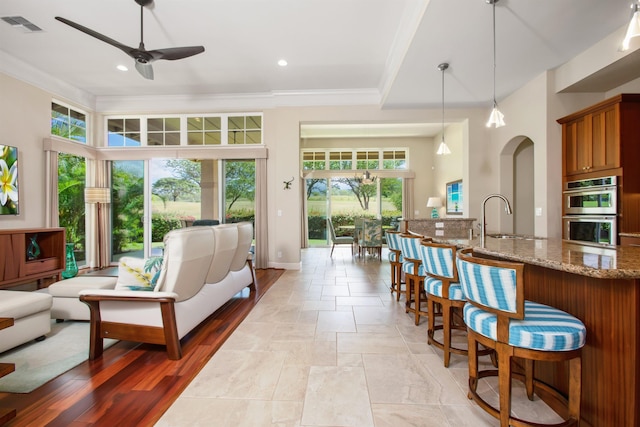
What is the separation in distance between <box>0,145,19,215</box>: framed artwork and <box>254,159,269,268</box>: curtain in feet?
11.8

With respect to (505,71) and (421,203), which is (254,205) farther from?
(421,203)

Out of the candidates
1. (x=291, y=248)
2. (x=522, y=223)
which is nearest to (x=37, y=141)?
(x=291, y=248)

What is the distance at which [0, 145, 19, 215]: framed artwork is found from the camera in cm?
398

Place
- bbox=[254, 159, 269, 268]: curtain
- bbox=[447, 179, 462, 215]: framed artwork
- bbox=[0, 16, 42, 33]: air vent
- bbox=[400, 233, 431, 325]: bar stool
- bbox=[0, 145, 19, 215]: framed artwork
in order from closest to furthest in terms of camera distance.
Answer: bbox=[400, 233, 431, 325]: bar stool < bbox=[0, 16, 42, 33]: air vent < bbox=[0, 145, 19, 215]: framed artwork < bbox=[254, 159, 269, 268]: curtain < bbox=[447, 179, 462, 215]: framed artwork

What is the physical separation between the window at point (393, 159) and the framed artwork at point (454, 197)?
1838mm

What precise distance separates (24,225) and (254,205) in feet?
11.8

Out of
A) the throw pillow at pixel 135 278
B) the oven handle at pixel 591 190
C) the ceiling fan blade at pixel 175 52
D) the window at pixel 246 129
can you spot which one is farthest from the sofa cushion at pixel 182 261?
the oven handle at pixel 591 190

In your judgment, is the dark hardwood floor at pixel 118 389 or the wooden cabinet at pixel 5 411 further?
the dark hardwood floor at pixel 118 389


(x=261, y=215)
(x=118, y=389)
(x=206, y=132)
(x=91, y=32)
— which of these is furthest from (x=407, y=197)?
(x=118, y=389)

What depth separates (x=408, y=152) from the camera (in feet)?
28.5

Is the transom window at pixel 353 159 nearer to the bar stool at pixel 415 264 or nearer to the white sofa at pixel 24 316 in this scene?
the bar stool at pixel 415 264

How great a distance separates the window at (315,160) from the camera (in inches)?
346

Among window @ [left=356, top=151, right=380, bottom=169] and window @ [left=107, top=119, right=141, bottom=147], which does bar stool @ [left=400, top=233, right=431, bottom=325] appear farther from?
window @ [left=356, top=151, right=380, bottom=169]

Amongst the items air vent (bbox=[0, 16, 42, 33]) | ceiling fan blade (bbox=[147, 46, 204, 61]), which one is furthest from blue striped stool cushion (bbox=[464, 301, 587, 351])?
air vent (bbox=[0, 16, 42, 33])
